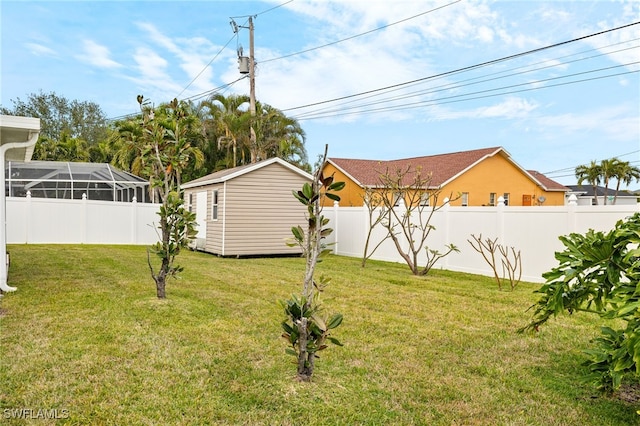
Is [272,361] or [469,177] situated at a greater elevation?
[469,177]

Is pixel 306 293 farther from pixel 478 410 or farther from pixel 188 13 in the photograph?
pixel 188 13

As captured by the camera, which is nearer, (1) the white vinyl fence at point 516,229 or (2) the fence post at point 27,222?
(1) the white vinyl fence at point 516,229

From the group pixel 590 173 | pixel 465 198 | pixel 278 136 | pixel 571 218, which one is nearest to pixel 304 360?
pixel 571 218

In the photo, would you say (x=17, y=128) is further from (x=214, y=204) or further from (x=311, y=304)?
(x=214, y=204)

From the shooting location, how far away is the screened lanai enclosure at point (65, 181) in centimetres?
1864

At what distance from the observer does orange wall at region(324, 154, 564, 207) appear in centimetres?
2133

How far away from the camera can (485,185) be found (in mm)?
22250

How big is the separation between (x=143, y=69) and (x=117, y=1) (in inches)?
346

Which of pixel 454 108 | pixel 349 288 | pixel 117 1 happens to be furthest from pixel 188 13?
pixel 454 108

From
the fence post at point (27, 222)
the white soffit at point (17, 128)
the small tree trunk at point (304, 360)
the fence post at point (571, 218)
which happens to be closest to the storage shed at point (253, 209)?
the fence post at point (27, 222)

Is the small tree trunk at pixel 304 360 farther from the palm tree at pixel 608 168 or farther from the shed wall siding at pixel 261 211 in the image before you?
the palm tree at pixel 608 168

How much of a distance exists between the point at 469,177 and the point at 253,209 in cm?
1197

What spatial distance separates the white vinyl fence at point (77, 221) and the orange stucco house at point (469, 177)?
26.6ft

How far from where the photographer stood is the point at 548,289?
11.6 ft
